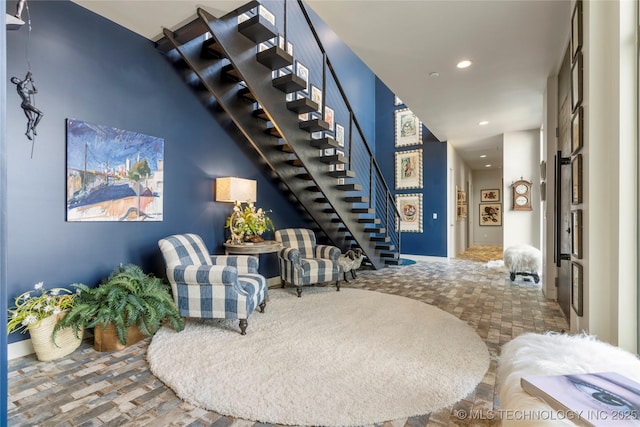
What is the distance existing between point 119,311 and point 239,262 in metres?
1.24

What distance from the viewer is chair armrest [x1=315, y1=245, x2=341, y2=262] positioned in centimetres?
446

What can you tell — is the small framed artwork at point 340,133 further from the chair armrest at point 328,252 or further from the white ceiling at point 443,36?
the chair armrest at point 328,252

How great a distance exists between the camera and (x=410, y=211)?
25.7 feet

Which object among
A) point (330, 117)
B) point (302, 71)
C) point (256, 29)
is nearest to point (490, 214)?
point (330, 117)

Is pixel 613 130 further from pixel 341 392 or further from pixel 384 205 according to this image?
pixel 384 205

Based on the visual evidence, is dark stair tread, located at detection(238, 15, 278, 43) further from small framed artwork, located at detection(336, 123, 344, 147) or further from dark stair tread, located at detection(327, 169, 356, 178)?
small framed artwork, located at detection(336, 123, 344, 147)

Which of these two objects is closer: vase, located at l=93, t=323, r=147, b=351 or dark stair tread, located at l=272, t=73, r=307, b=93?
vase, located at l=93, t=323, r=147, b=351

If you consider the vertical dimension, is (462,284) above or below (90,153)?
below

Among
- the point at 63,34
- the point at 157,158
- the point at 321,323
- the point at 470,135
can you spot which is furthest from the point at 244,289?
the point at 470,135

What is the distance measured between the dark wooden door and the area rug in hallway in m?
1.17

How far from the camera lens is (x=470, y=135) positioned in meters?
6.82

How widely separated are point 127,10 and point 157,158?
4.33 ft

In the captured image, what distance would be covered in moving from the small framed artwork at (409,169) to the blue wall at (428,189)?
10 centimetres

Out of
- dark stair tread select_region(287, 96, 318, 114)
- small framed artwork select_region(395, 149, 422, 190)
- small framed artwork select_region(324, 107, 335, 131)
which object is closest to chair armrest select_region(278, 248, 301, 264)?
dark stair tread select_region(287, 96, 318, 114)
